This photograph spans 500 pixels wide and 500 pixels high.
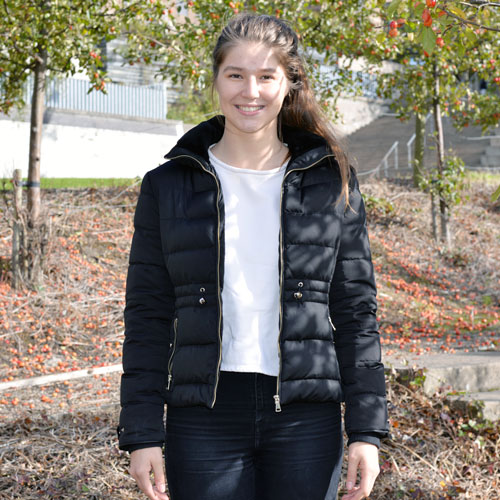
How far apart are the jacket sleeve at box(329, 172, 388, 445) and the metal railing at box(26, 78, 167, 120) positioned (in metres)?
17.1

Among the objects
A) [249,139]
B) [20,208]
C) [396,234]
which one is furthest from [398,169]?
[249,139]

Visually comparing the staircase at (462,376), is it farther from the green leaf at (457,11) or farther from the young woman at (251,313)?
the young woman at (251,313)

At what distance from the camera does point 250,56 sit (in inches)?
89.9

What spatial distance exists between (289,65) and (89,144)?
16418 mm

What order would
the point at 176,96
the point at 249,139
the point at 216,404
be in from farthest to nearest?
the point at 176,96
the point at 249,139
the point at 216,404

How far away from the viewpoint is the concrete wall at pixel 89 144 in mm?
17078

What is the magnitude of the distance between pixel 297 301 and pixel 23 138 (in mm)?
16087

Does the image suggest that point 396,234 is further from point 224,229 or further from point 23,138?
point 224,229

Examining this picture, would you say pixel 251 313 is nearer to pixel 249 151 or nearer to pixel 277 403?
pixel 277 403

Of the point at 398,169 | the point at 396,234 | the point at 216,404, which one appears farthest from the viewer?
the point at 398,169

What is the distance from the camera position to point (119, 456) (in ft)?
14.2

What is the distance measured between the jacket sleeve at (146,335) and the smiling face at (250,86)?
361 millimetres

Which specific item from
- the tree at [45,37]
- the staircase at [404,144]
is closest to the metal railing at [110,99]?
the staircase at [404,144]

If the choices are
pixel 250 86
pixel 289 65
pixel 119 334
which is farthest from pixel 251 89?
pixel 119 334
